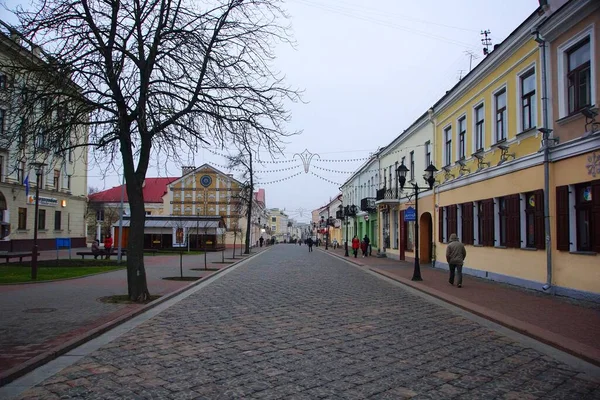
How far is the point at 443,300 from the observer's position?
514 inches

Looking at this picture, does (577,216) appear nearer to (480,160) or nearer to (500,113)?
(500,113)

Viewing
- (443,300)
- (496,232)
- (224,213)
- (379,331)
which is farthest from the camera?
(224,213)

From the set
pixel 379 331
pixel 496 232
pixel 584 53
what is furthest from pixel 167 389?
pixel 496 232

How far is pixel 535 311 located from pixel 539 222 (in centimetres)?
417

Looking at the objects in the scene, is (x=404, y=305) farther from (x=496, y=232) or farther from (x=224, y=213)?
(x=224, y=213)

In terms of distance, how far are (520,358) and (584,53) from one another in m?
8.95

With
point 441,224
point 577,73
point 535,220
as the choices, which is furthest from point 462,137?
point 577,73

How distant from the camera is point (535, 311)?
10641 mm

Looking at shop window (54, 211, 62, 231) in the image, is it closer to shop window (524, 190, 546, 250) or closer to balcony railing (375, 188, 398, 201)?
balcony railing (375, 188, 398, 201)

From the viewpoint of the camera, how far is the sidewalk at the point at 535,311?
765 centimetres

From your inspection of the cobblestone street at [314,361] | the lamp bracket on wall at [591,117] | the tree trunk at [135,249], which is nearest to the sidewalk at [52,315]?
the cobblestone street at [314,361]

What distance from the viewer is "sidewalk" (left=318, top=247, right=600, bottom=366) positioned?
765cm

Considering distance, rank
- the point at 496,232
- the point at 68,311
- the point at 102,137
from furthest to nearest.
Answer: the point at 496,232
the point at 102,137
the point at 68,311

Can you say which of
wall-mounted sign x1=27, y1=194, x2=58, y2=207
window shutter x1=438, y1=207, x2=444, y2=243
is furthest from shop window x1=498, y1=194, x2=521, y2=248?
wall-mounted sign x1=27, y1=194, x2=58, y2=207
